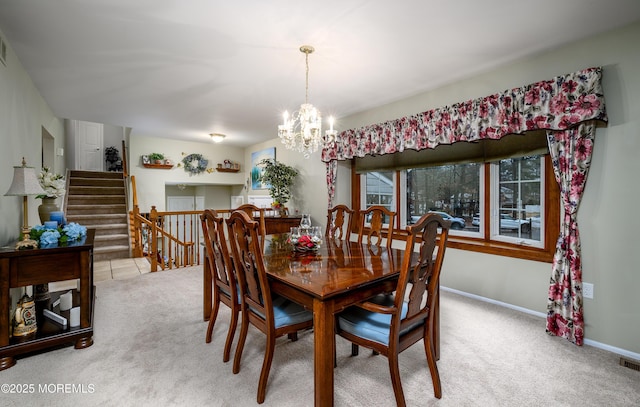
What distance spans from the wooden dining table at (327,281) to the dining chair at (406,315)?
14 cm

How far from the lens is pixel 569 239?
240 cm

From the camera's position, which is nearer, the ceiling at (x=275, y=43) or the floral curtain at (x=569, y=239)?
the ceiling at (x=275, y=43)

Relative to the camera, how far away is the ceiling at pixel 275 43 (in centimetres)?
200

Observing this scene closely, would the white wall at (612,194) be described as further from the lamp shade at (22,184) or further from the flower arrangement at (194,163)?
the flower arrangement at (194,163)

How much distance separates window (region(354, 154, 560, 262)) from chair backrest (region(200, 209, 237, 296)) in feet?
8.51

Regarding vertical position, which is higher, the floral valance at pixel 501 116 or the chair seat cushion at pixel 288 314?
the floral valance at pixel 501 116

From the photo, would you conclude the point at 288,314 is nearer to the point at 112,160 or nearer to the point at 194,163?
the point at 194,163

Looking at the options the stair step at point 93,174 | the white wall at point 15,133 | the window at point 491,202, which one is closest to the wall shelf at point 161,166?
the stair step at point 93,174

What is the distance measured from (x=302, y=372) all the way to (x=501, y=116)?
281 cm

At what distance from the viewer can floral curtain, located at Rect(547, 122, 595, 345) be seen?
7.67ft

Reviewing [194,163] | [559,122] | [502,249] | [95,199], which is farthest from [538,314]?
[95,199]

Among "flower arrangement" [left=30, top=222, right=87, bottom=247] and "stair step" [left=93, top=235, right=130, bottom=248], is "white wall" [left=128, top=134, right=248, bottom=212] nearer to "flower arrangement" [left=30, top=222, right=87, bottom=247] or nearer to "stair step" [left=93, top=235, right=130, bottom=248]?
"stair step" [left=93, top=235, right=130, bottom=248]

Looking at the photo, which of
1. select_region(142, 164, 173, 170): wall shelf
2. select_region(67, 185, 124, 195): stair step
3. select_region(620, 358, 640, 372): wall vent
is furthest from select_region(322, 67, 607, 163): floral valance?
select_region(67, 185, 124, 195): stair step

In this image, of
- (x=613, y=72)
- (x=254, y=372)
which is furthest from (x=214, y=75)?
(x=613, y=72)
